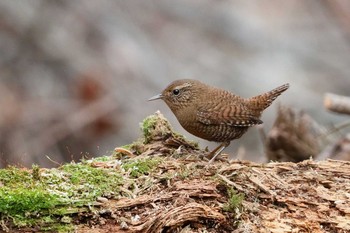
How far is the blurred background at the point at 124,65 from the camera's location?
1080 cm

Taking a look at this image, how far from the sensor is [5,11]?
1176 cm

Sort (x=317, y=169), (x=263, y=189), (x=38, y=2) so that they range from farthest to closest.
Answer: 1. (x=38, y=2)
2. (x=317, y=169)
3. (x=263, y=189)

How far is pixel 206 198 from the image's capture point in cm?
522

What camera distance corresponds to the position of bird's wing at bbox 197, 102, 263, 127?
21.9 feet

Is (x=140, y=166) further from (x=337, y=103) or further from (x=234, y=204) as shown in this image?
(x=337, y=103)

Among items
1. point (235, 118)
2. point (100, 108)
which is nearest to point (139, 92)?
point (100, 108)

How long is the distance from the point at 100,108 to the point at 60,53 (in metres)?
0.93

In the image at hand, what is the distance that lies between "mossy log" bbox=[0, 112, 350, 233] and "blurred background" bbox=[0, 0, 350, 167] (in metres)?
4.57

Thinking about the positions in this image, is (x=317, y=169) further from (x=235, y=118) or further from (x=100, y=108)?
(x=100, y=108)

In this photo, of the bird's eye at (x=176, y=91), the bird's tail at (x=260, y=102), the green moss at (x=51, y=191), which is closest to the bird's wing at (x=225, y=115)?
the bird's tail at (x=260, y=102)

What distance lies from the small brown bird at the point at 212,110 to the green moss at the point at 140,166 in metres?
0.96

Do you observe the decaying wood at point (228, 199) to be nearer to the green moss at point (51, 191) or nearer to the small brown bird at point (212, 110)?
the green moss at point (51, 191)

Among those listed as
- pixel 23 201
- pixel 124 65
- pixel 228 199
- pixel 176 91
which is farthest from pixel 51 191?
pixel 124 65

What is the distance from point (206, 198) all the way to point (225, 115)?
1.60 metres
